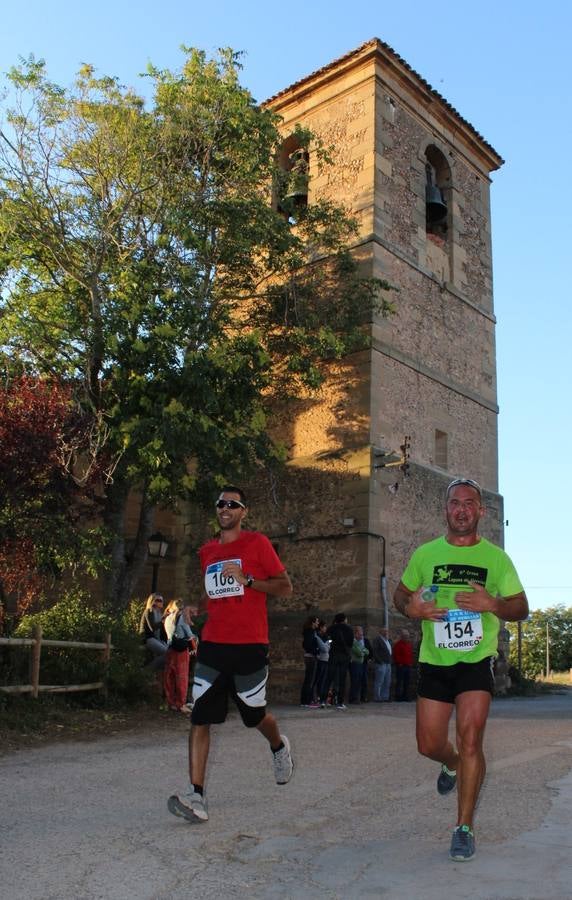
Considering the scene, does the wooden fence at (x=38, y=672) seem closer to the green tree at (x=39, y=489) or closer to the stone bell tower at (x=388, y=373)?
the green tree at (x=39, y=489)

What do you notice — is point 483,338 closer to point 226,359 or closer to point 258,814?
point 226,359

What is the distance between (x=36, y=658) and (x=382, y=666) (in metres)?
8.60

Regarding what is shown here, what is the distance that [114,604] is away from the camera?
48.9 ft

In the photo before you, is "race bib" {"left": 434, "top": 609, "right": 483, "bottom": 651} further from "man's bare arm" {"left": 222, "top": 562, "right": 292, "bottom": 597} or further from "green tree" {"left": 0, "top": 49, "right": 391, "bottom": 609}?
"green tree" {"left": 0, "top": 49, "right": 391, "bottom": 609}

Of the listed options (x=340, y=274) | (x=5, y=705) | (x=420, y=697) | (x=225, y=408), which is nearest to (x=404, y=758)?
(x=420, y=697)

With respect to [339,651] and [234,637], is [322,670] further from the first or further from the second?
[234,637]

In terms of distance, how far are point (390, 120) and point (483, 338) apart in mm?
6213

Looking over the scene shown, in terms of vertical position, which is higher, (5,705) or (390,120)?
(390,120)

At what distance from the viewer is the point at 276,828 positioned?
15.5 feet

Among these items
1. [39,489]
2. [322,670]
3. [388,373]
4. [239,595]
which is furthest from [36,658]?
[388,373]

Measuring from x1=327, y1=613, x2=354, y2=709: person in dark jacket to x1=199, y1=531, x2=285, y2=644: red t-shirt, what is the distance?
9.33 metres

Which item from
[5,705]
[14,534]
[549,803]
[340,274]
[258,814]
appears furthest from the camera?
[340,274]

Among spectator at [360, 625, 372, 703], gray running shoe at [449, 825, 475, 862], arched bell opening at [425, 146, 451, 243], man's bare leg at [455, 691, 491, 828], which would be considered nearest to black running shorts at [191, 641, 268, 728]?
man's bare leg at [455, 691, 491, 828]

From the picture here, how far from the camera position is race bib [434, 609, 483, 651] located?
4.39 meters
